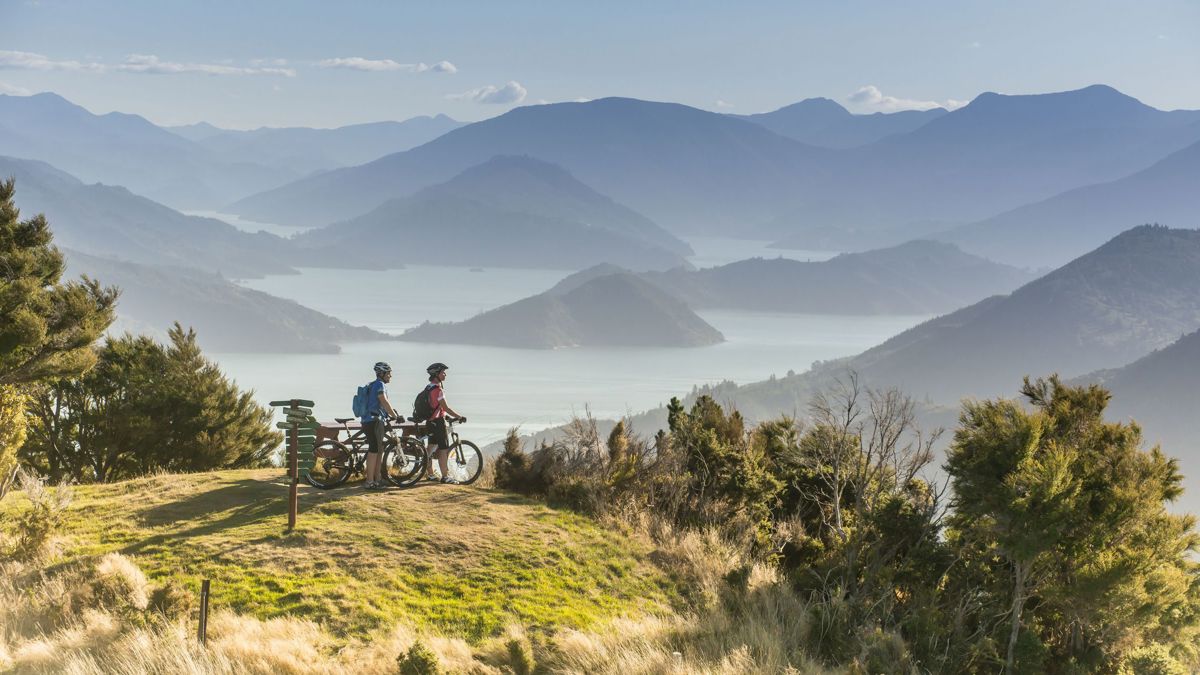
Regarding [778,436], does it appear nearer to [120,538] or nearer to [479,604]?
[479,604]

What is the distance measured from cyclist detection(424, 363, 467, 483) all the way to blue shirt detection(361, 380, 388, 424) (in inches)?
33.8

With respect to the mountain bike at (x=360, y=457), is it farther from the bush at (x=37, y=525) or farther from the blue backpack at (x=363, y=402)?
the bush at (x=37, y=525)

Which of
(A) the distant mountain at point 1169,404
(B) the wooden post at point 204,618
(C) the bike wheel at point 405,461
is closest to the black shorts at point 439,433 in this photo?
(C) the bike wheel at point 405,461

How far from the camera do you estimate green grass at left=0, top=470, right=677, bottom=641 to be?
1170cm

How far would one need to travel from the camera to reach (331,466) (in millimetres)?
16438

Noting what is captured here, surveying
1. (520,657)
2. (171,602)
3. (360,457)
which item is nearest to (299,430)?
(360,457)

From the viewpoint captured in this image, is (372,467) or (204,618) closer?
(204,618)

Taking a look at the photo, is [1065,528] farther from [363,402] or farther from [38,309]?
[38,309]

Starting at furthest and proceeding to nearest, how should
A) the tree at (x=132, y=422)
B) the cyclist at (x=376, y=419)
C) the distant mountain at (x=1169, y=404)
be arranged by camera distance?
the distant mountain at (x=1169, y=404) → the tree at (x=132, y=422) → the cyclist at (x=376, y=419)

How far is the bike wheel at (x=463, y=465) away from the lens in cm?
1678

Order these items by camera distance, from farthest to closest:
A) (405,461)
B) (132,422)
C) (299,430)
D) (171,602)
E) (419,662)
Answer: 1. (132,422)
2. (405,461)
3. (299,430)
4. (171,602)
5. (419,662)

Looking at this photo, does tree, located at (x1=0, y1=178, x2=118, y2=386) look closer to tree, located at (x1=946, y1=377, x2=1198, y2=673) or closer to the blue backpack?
the blue backpack

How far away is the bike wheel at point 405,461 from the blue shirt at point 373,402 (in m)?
0.89

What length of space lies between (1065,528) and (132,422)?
24.3 metres
